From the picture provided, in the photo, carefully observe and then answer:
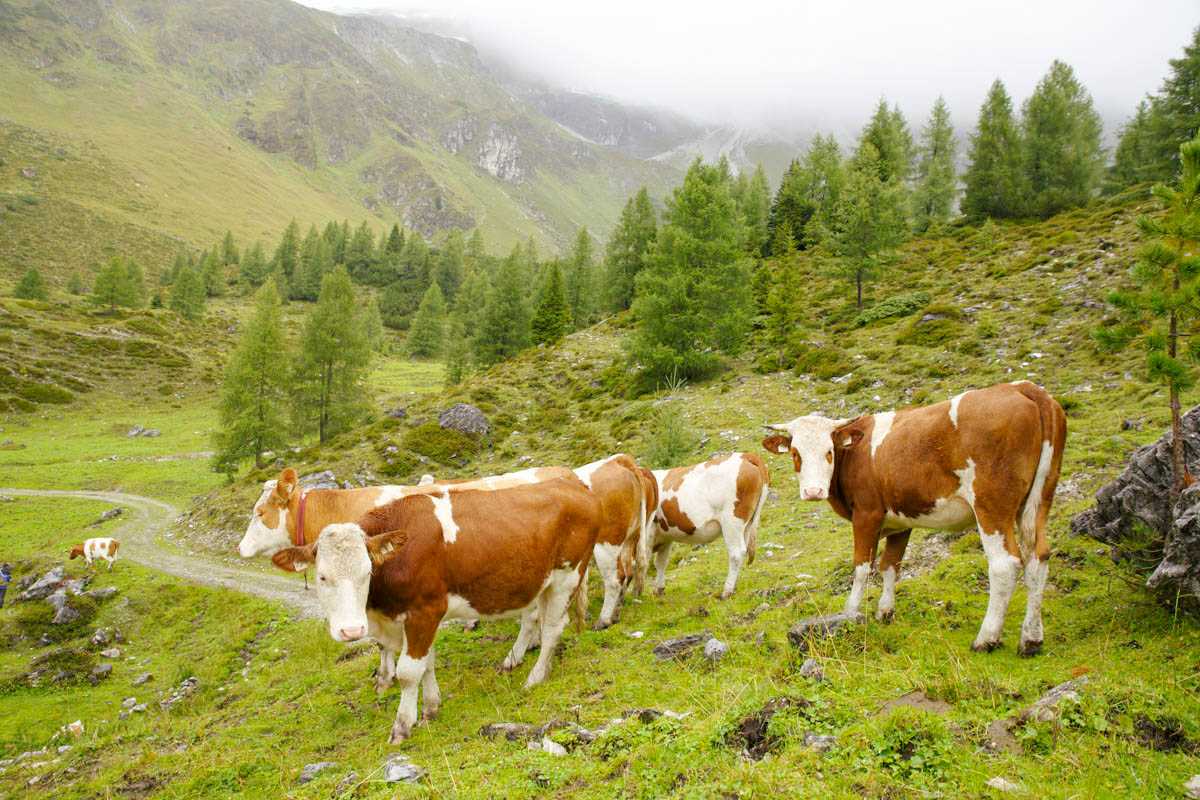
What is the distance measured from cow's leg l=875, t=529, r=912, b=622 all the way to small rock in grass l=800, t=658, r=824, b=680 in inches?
73.6

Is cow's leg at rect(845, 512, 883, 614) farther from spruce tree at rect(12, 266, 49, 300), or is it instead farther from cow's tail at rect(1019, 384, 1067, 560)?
spruce tree at rect(12, 266, 49, 300)

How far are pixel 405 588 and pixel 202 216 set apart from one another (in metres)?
210

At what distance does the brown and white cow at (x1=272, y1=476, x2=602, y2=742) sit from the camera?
6035 millimetres

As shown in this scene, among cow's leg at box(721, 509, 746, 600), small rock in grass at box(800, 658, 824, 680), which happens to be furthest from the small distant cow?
small rock in grass at box(800, 658, 824, 680)

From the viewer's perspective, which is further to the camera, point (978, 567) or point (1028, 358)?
point (1028, 358)

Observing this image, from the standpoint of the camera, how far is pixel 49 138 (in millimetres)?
162625

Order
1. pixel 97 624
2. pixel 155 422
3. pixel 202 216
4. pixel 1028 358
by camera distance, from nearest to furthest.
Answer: pixel 97 624, pixel 1028 358, pixel 155 422, pixel 202 216

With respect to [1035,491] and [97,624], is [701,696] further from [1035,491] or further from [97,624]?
[97,624]

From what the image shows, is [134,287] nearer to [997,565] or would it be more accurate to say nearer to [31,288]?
[31,288]

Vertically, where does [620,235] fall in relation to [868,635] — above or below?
above

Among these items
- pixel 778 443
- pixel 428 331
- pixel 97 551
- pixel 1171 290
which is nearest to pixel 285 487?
pixel 778 443

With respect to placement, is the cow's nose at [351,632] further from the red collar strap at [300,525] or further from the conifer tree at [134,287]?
the conifer tree at [134,287]

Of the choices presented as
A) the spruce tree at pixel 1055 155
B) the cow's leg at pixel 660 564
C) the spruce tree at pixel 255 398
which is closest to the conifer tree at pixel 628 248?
the spruce tree at pixel 1055 155

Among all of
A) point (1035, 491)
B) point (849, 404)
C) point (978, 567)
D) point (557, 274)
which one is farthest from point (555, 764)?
point (557, 274)
